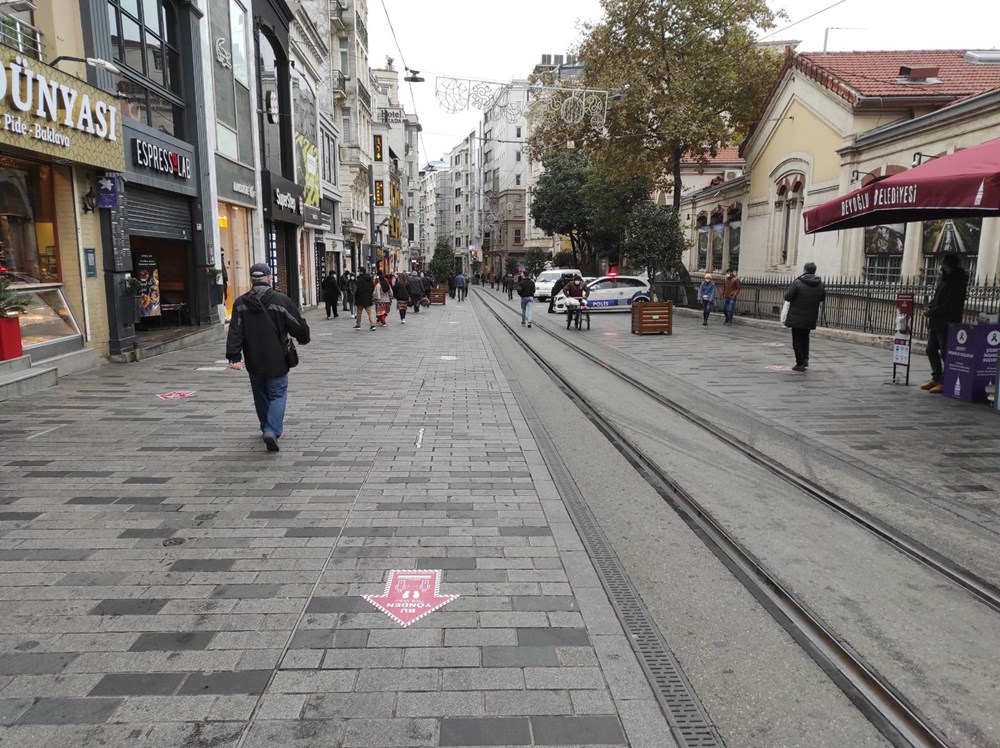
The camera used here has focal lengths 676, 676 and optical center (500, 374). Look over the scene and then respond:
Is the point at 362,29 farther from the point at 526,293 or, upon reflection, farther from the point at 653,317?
the point at 653,317

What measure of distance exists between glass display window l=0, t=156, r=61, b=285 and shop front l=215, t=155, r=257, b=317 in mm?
6673

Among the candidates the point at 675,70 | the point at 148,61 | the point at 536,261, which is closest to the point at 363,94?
the point at 536,261

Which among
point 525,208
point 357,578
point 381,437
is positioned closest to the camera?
point 357,578

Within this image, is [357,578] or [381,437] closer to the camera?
[357,578]

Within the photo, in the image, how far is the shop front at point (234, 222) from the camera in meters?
18.2

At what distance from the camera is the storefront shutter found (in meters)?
13.3

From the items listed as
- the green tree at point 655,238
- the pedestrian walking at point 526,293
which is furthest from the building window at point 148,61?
the green tree at point 655,238

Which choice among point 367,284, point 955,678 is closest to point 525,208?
point 367,284

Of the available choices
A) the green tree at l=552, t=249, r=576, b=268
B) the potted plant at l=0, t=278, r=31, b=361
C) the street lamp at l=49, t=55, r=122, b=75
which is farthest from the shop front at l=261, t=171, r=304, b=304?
→ the green tree at l=552, t=249, r=576, b=268

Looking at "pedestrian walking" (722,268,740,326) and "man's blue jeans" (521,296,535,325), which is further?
"pedestrian walking" (722,268,740,326)

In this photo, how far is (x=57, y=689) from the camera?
288cm

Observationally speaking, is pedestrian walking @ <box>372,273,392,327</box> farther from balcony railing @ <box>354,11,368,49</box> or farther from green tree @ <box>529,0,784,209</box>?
balcony railing @ <box>354,11,368,49</box>

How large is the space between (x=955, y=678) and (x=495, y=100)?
1614 cm

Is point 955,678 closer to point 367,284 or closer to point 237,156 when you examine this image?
point 367,284
